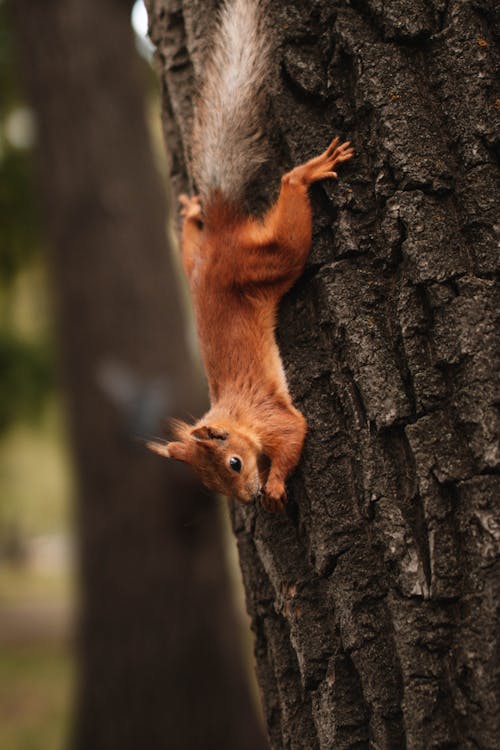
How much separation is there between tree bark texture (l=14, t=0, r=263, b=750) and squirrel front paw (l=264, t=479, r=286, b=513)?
296 cm

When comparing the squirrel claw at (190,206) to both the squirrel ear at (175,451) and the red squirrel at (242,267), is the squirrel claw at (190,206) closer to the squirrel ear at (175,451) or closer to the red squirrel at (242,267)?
the red squirrel at (242,267)

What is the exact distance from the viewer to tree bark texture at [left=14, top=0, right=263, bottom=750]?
4.88 meters

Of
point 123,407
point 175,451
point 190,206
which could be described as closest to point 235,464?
point 175,451

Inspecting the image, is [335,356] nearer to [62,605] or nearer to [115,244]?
[115,244]

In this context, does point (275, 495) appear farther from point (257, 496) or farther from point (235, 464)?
point (235, 464)

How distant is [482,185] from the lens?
144 centimetres

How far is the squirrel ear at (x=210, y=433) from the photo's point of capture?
5.88 ft

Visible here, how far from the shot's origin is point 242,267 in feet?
5.59

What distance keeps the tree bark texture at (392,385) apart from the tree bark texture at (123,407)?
10.0ft

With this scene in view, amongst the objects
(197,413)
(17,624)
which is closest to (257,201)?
(197,413)

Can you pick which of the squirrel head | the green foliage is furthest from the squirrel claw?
the green foliage

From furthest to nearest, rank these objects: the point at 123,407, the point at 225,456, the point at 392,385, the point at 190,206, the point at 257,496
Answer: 1. the point at 123,407
2. the point at 190,206
3. the point at 225,456
4. the point at 257,496
5. the point at 392,385

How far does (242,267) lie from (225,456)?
16.4 inches

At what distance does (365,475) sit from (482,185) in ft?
1.85
